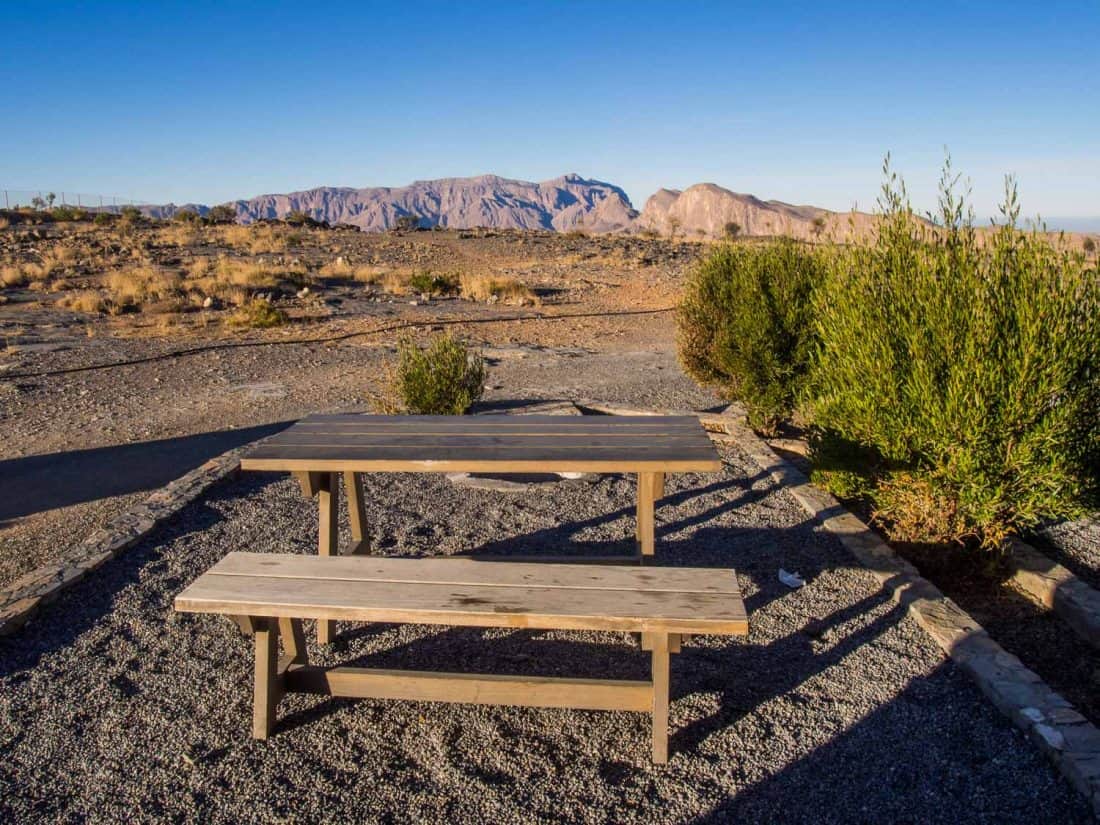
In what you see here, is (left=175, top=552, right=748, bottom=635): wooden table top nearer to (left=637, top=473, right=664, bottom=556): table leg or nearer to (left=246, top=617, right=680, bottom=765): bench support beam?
(left=246, top=617, right=680, bottom=765): bench support beam

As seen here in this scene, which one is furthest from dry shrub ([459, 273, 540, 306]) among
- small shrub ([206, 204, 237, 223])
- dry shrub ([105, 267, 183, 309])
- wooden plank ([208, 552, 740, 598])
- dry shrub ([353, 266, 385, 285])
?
small shrub ([206, 204, 237, 223])

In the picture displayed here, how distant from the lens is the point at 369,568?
286cm

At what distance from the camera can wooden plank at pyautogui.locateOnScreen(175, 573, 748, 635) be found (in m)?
2.46

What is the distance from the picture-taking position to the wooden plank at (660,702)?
2.63 m

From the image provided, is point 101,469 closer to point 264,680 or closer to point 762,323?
point 264,680

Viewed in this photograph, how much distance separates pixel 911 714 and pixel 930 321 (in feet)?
6.06

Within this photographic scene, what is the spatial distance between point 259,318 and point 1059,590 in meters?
13.1

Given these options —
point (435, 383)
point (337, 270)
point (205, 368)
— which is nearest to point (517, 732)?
point (435, 383)

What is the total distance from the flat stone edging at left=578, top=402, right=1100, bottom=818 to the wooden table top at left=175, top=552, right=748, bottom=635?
1070mm

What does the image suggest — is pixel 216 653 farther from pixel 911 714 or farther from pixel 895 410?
pixel 895 410

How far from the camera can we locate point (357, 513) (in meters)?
4.01

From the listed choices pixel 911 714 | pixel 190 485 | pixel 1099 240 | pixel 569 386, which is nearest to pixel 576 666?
pixel 911 714

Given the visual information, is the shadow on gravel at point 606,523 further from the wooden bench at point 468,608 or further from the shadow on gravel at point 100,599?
the shadow on gravel at point 100,599

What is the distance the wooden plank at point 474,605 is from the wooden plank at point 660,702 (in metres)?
0.19
